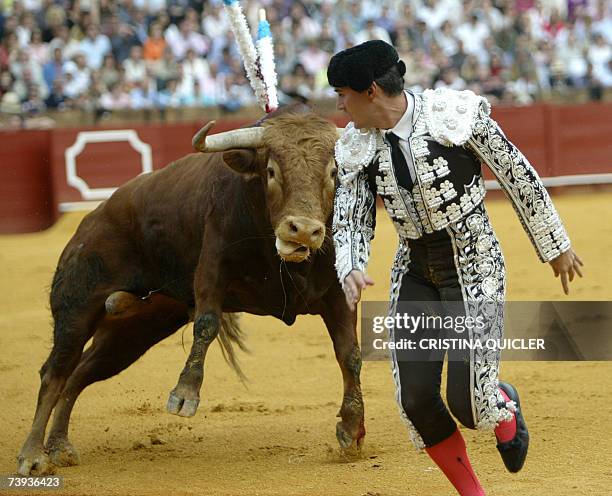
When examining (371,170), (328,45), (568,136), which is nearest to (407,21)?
(328,45)

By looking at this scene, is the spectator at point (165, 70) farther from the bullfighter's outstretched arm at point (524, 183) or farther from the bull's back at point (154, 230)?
the bullfighter's outstretched arm at point (524, 183)

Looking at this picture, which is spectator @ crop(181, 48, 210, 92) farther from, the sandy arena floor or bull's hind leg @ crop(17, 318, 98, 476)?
bull's hind leg @ crop(17, 318, 98, 476)

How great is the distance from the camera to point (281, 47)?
13.0 meters

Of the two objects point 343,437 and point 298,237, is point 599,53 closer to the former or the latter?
point 343,437

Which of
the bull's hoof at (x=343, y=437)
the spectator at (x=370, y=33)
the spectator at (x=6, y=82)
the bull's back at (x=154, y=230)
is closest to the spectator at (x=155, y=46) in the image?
the spectator at (x=6, y=82)

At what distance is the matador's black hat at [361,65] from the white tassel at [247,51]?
2.07m

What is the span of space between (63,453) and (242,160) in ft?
5.04

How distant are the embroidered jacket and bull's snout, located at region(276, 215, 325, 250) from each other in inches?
25.4

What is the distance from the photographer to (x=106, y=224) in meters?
5.34

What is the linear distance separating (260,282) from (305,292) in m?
0.19

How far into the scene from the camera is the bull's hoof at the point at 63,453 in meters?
5.01

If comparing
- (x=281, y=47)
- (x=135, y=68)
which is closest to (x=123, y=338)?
(x=135, y=68)

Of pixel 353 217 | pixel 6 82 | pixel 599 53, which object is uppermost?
pixel 599 53

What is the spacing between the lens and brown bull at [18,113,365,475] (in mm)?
4414
